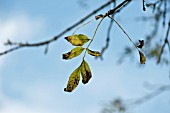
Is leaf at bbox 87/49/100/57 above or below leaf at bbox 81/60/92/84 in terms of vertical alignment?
above

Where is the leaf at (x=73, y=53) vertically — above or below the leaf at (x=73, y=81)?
above

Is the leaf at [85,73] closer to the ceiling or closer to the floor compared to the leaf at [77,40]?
closer to the floor

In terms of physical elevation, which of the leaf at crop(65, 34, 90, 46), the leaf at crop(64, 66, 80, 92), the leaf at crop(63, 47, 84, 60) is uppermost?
the leaf at crop(65, 34, 90, 46)

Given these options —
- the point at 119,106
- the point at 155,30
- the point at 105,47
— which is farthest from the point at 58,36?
Answer: the point at 119,106

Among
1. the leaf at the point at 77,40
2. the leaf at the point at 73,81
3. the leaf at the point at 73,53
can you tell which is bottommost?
the leaf at the point at 73,81

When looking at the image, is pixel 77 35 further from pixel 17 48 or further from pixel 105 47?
pixel 105 47

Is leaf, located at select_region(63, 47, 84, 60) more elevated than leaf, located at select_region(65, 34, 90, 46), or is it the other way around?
leaf, located at select_region(65, 34, 90, 46)

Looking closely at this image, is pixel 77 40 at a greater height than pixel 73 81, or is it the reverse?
pixel 77 40

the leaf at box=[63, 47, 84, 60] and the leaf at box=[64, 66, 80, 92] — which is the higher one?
the leaf at box=[63, 47, 84, 60]

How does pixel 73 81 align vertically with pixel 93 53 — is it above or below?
below
